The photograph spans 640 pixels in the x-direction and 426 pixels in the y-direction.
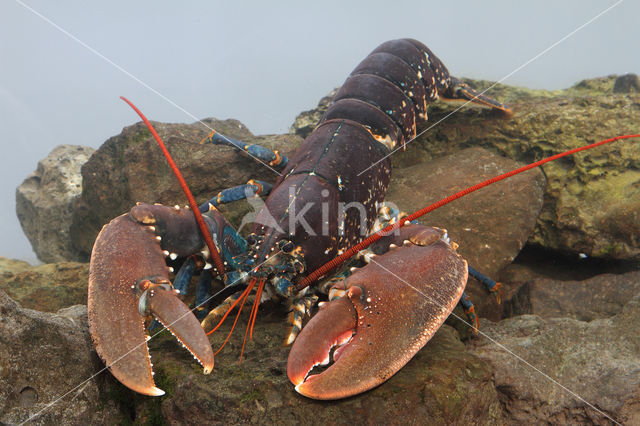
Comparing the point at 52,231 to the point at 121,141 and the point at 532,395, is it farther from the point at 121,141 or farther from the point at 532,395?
the point at 532,395

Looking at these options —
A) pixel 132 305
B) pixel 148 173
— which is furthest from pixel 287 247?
pixel 148 173

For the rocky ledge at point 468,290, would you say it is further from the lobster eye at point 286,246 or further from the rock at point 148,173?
the lobster eye at point 286,246

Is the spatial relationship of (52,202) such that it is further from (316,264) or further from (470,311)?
(470,311)

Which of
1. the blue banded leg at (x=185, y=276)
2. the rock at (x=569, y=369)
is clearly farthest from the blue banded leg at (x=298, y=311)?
the rock at (x=569, y=369)

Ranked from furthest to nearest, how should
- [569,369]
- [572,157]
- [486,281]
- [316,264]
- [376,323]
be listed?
[572,157]
[486,281]
[316,264]
[569,369]
[376,323]

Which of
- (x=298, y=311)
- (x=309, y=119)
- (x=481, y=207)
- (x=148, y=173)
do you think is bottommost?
(x=481, y=207)

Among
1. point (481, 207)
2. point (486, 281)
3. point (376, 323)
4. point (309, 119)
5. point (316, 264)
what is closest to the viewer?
point (376, 323)

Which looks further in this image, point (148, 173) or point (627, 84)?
point (627, 84)
